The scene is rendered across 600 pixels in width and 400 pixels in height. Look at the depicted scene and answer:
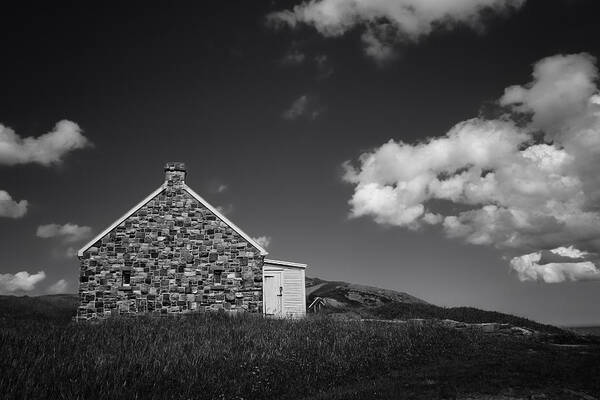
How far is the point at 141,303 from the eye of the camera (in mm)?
22688

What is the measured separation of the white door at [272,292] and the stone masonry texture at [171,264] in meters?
1.21

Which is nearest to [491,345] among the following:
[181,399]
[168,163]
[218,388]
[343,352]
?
[343,352]

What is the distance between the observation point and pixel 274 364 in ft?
36.9

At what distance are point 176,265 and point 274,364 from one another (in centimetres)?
1388

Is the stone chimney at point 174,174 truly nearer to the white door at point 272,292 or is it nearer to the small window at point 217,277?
the small window at point 217,277

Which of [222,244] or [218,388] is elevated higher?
[222,244]

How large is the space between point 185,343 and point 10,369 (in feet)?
16.3

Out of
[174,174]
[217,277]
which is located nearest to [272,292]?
[217,277]

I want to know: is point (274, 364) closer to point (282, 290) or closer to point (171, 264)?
point (171, 264)

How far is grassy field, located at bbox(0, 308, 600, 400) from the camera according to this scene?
8.60 meters

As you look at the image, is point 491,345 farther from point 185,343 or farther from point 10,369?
point 10,369

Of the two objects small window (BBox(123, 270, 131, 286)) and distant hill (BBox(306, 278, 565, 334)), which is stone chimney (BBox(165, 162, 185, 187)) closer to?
small window (BBox(123, 270, 131, 286))

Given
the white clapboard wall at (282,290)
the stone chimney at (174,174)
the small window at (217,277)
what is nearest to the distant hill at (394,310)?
the white clapboard wall at (282,290)

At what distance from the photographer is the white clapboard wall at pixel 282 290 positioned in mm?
25078
